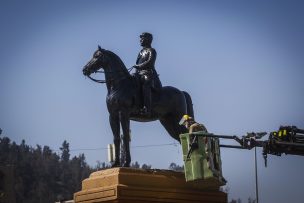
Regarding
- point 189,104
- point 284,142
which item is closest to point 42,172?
point 189,104

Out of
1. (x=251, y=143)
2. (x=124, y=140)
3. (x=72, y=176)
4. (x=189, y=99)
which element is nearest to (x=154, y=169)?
(x=124, y=140)

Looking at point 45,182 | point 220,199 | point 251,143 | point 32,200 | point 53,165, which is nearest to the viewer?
point 251,143

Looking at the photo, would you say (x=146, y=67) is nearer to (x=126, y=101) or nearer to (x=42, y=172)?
(x=126, y=101)

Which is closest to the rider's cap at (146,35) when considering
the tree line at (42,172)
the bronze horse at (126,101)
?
the bronze horse at (126,101)

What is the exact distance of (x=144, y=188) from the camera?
1719 centimetres

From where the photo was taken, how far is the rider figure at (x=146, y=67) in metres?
18.6

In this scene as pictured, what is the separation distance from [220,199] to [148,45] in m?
4.73

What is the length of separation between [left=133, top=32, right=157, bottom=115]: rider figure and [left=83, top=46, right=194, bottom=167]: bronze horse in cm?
22

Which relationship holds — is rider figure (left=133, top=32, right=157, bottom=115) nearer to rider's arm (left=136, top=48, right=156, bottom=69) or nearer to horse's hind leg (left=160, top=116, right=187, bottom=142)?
rider's arm (left=136, top=48, right=156, bottom=69)

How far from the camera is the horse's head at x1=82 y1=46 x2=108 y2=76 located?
1866 cm

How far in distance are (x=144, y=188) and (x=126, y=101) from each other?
8.10ft

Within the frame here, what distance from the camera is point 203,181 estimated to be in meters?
17.2

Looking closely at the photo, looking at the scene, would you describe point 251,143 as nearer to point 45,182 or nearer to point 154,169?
point 154,169

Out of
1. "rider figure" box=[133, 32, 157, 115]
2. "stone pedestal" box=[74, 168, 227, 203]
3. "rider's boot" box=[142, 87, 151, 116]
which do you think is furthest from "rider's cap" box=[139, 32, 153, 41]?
"stone pedestal" box=[74, 168, 227, 203]
